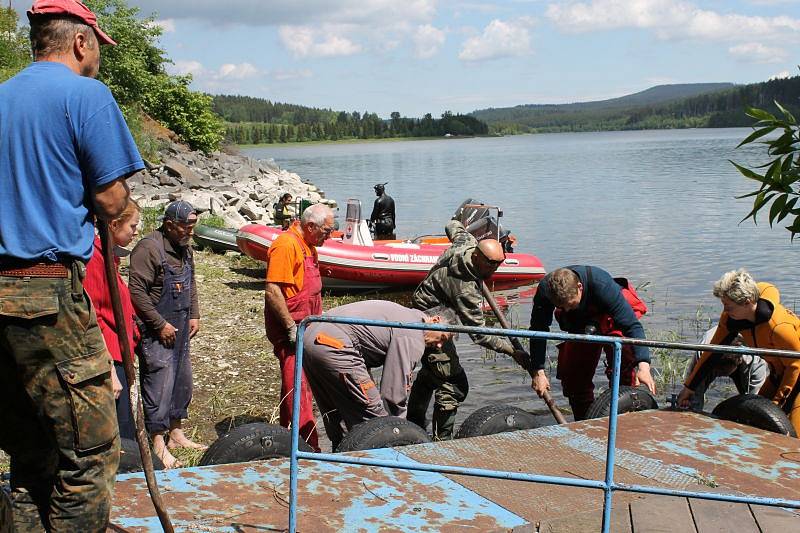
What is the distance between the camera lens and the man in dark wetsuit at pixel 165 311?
17.4 ft

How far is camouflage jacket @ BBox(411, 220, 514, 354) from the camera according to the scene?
19.6ft

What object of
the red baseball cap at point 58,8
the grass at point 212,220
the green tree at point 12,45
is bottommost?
the grass at point 212,220

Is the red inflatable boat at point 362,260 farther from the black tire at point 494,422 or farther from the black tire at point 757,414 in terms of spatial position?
the black tire at point 757,414

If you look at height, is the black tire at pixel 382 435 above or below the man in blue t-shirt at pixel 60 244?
below

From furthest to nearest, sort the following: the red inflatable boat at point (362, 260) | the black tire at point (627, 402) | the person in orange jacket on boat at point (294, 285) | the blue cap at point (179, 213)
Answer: the red inflatable boat at point (362, 260) < the person in orange jacket on boat at point (294, 285) < the black tire at point (627, 402) < the blue cap at point (179, 213)

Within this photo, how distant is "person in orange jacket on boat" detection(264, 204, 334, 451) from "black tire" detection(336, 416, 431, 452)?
1257 millimetres

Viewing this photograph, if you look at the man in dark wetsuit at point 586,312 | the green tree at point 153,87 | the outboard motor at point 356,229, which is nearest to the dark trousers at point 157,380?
the man in dark wetsuit at point 586,312

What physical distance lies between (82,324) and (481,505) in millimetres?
1920

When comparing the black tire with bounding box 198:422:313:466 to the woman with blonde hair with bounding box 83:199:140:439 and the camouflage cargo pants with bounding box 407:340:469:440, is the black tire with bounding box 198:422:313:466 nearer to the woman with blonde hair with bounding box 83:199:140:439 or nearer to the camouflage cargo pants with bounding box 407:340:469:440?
the woman with blonde hair with bounding box 83:199:140:439

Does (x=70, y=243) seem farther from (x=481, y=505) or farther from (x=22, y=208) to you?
(x=481, y=505)

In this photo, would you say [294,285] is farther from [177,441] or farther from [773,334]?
[773,334]

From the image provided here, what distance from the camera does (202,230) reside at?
16.6m

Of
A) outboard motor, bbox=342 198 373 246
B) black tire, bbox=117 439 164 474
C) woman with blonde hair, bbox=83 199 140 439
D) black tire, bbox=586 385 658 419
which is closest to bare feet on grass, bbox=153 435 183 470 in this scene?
woman with blonde hair, bbox=83 199 140 439

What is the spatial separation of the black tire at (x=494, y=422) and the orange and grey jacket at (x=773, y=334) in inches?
46.4
